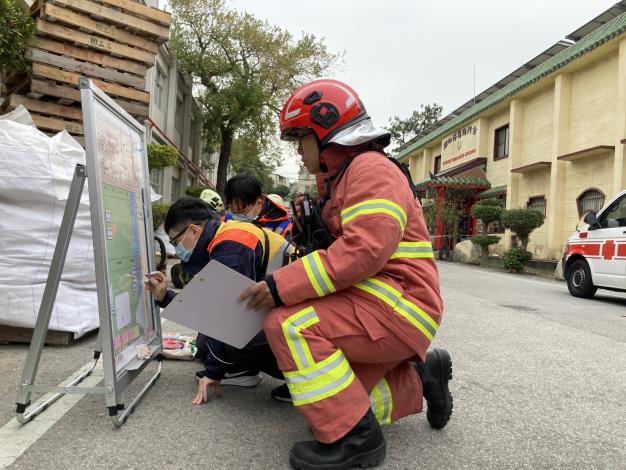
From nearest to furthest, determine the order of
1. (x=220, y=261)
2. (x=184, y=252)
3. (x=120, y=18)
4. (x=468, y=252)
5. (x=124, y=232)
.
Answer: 1. (x=220, y=261)
2. (x=124, y=232)
3. (x=184, y=252)
4. (x=120, y=18)
5. (x=468, y=252)

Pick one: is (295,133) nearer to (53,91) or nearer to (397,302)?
(397,302)

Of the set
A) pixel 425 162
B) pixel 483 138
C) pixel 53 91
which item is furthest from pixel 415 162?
pixel 53 91

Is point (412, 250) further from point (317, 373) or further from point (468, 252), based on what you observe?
point (468, 252)

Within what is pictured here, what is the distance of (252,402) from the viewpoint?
111 inches

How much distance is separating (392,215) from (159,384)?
194cm

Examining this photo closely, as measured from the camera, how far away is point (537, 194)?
18.2 metres

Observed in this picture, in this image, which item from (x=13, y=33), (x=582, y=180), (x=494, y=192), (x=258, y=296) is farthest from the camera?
(x=494, y=192)

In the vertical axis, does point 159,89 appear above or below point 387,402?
above

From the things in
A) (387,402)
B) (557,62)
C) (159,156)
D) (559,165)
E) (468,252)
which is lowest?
(468,252)

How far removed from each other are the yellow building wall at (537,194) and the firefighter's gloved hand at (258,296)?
659 inches

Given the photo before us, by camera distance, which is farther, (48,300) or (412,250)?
(48,300)

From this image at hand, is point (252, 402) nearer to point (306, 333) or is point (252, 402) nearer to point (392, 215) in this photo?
point (306, 333)

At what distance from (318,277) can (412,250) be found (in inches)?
17.9

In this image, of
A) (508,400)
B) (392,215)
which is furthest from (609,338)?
(392,215)
